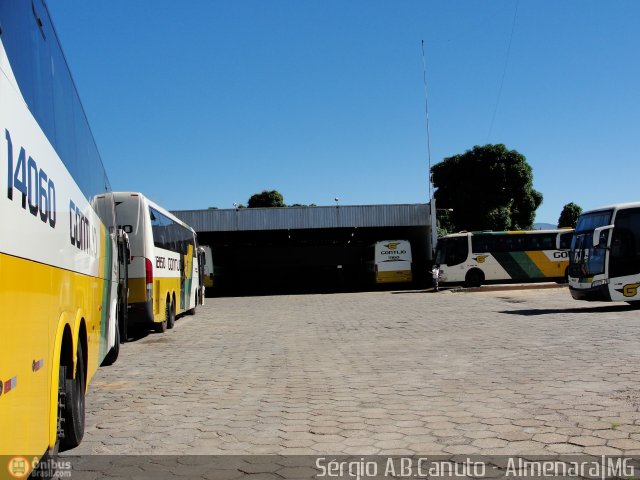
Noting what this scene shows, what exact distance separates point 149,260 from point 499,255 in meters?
25.1

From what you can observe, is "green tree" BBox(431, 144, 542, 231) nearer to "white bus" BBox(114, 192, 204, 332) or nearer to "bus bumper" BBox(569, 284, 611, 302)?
"bus bumper" BBox(569, 284, 611, 302)

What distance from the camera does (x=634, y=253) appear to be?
16.3 m

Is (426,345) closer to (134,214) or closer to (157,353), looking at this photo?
(157,353)

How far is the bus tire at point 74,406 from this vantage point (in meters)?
4.67

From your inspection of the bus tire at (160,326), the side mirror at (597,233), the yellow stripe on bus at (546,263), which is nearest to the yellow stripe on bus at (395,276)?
the yellow stripe on bus at (546,263)

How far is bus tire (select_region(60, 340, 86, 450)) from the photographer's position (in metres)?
4.67

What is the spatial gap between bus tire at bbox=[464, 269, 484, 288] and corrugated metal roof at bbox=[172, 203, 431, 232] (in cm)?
618

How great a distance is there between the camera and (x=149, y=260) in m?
13.0

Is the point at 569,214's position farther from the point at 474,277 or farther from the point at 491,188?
the point at 474,277

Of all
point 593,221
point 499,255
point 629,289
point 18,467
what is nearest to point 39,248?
point 18,467

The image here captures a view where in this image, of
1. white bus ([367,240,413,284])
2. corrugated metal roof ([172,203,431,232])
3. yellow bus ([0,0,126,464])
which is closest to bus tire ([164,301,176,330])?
yellow bus ([0,0,126,464])

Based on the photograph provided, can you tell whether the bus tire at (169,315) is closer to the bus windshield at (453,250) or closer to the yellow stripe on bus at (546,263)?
the bus windshield at (453,250)

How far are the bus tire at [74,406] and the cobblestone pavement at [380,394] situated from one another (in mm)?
180

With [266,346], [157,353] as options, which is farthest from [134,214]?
[266,346]
